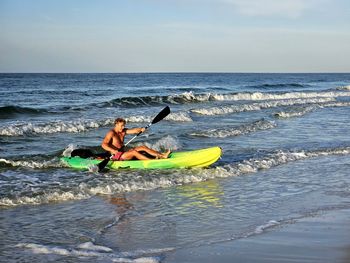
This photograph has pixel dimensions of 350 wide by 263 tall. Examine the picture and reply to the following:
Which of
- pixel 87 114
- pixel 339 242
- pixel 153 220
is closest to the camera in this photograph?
pixel 339 242

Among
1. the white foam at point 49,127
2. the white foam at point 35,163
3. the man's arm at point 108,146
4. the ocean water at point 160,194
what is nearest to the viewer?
the ocean water at point 160,194

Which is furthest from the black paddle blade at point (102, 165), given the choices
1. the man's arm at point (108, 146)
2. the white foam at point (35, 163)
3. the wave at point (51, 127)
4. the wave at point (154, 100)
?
the wave at point (154, 100)

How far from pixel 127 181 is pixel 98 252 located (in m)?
3.92

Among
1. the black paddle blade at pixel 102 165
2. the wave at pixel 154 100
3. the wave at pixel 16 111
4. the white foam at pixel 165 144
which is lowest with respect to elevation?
the white foam at pixel 165 144

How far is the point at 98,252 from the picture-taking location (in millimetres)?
5078

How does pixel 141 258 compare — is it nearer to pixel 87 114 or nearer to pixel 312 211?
pixel 312 211

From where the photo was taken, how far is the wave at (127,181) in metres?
7.77

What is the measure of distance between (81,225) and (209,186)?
308 cm

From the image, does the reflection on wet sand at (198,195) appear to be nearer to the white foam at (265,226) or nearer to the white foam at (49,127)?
the white foam at (265,226)

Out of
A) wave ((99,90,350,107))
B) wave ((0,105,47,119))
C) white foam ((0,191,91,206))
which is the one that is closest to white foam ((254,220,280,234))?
white foam ((0,191,91,206))

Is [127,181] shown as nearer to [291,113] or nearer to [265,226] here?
[265,226]

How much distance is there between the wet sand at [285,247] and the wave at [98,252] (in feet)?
0.61

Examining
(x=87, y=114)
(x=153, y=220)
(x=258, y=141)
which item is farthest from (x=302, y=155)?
(x=87, y=114)

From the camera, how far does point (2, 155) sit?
39.8 ft
